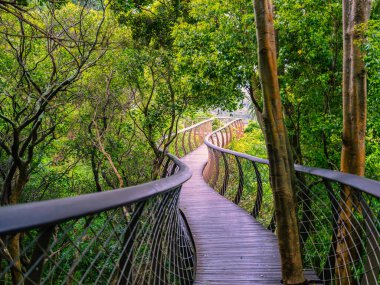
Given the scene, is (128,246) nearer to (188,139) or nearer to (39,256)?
(39,256)

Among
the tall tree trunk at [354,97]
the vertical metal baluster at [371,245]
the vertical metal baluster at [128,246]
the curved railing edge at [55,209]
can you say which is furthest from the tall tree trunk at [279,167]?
the tall tree trunk at [354,97]

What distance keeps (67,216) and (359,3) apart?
4987 millimetres

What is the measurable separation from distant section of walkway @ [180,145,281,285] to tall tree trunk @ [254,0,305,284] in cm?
55

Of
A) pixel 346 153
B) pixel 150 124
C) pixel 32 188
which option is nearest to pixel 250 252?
pixel 346 153

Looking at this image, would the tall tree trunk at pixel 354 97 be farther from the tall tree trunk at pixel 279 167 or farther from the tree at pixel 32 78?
the tree at pixel 32 78

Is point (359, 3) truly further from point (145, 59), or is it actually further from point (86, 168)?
point (86, 168)

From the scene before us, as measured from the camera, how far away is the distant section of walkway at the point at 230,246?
12.0 ft

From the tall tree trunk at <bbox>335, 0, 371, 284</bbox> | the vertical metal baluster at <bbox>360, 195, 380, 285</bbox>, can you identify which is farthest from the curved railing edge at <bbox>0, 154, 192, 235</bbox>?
the tall tree trunk at <bbox>335, 0, 371, 284</bbox>

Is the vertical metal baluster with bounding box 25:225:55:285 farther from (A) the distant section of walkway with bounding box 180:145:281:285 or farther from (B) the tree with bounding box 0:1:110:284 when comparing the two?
(B) the tree with bounding box 0:1:110:284

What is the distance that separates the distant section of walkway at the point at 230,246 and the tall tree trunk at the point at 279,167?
1.80ft

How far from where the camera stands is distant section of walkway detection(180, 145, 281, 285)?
366 centimetres

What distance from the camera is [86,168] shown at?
14867mm

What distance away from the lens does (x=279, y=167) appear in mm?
2941

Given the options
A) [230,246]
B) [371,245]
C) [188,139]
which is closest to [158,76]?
[230,246]
